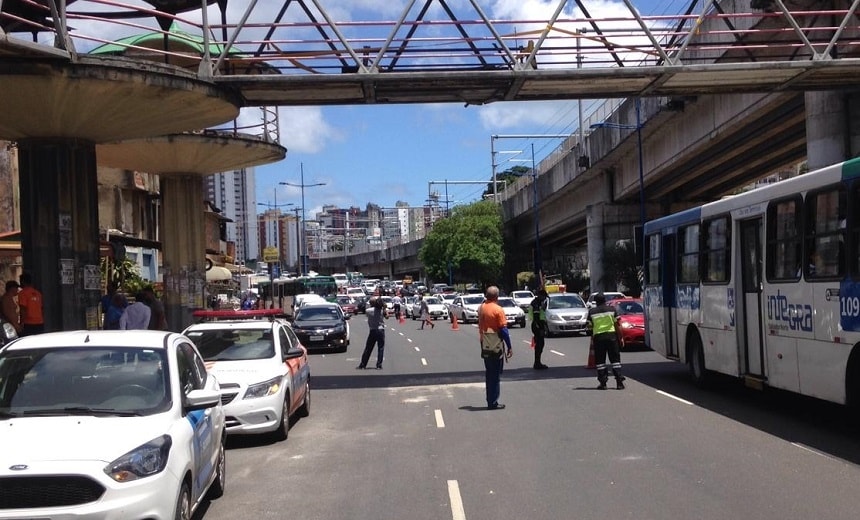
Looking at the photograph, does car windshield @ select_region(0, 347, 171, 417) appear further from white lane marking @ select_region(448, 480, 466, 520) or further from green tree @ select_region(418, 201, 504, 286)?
green tree @ select_region(418, 201, 504, 286)

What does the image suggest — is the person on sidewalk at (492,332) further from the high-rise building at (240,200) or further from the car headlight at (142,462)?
the high-rise building at (240,200)

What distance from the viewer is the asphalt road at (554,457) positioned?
7816mm

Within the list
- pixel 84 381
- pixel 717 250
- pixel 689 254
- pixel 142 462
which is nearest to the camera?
pixel 142 462

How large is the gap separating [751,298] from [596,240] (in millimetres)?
36626

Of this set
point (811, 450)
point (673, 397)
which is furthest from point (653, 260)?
point (811, 450)

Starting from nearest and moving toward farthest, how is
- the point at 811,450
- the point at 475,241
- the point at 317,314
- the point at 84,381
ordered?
the point at 84,381, the point at 811,450, the point at 317,314, the point at 475,241

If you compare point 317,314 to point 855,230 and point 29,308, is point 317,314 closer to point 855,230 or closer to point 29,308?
point 29,308

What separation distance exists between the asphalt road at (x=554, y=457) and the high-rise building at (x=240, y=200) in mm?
94466

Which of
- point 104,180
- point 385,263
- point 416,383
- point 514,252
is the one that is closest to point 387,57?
point 416,383

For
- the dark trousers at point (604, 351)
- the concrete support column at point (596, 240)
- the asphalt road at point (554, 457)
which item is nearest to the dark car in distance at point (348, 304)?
the concrete support column at point (596, 240)

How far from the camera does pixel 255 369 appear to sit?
11.5 m

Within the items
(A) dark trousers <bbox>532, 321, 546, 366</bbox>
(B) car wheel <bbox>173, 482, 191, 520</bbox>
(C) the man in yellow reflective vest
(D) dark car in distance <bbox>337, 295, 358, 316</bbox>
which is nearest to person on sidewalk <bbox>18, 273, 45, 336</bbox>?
(C) the man in yellow reflective vest

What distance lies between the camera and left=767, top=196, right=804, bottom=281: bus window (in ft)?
38.0

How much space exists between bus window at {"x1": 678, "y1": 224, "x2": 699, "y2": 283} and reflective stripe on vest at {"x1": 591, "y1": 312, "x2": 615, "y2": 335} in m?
1.60
